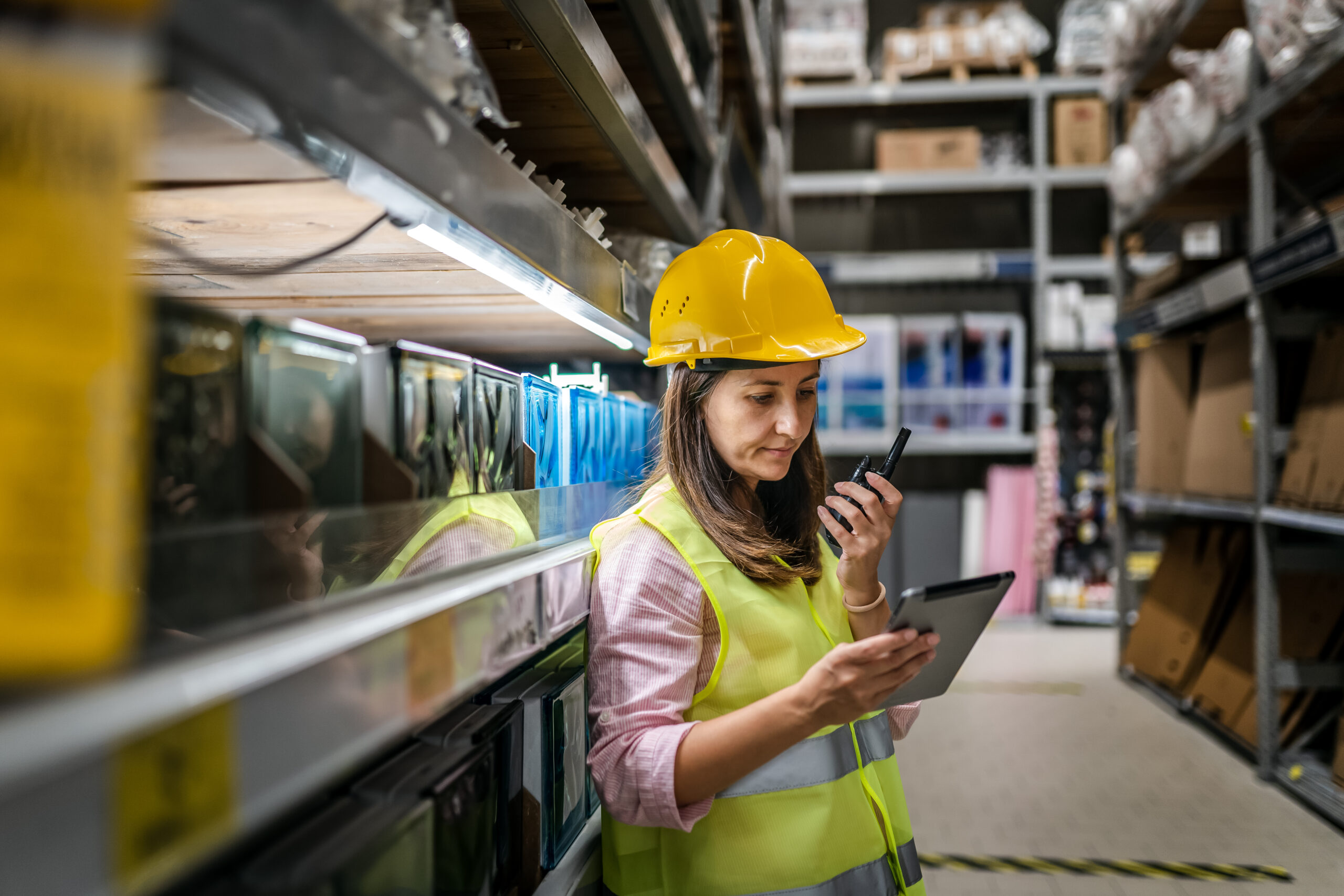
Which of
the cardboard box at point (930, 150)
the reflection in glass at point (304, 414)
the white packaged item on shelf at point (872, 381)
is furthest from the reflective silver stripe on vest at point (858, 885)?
the cardboard box at point (930, 150)

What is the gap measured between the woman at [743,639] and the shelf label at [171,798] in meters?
0.65

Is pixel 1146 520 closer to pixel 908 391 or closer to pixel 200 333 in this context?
pixel 908 391

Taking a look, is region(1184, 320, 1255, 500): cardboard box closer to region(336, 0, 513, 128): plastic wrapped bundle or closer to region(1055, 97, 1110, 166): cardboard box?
region(1055, 97, 1110, 166): cardboard box

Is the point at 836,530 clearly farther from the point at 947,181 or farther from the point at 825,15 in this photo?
the point at 825,15

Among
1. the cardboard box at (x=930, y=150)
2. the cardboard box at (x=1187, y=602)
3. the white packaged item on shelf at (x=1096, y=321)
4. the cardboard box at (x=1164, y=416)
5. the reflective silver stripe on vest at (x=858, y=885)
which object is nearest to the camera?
the reflective silver stripe on vest at (x=858, y=885)

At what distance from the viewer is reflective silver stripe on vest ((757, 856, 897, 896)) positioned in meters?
1.12

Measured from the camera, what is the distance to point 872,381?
6125 mm

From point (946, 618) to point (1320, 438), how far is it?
2.50m

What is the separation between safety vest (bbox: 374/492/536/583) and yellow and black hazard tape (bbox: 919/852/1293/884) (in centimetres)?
185

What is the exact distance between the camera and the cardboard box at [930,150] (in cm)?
620

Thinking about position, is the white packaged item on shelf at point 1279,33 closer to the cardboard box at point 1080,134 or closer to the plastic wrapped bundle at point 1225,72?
the plastic wrapped bundle at point 1225,72

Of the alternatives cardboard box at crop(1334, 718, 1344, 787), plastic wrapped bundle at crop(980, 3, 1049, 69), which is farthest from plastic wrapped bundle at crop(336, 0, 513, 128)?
plastic wrapped bundle at crop(980, 3, 1049, 69)

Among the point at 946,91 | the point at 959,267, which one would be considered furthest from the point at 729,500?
the point at 946,91

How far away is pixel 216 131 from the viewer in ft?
1.89
